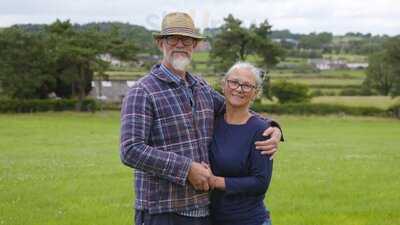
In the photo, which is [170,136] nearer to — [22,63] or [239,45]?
[22,63]

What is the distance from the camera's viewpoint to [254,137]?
520 cm

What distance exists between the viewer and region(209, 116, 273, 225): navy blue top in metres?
5.16

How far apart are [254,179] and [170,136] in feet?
2.38

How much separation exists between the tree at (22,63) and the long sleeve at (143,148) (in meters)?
62.1

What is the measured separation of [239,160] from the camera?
516 cm

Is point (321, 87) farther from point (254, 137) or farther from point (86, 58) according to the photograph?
point (254, 137)

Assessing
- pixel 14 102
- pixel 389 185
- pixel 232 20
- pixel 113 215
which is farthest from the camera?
pixel 232 20

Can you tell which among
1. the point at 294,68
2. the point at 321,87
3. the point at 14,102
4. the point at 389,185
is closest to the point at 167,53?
the point at 389,185

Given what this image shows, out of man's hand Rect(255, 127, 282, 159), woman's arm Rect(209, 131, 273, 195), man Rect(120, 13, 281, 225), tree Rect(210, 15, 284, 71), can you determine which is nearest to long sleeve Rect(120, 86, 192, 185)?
man Rect(120, 13, 281, 225)

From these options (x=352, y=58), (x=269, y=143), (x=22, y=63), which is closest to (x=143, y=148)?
(x=269, y=143)

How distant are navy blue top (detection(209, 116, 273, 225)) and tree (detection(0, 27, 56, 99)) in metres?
62.1

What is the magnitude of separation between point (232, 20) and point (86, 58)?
17275mm

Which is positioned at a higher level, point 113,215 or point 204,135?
point 204,135

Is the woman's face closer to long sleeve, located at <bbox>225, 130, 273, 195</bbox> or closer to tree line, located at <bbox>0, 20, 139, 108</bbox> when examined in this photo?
long sleeve, located at <bbox>225, 130, 273, 195</bbox>
